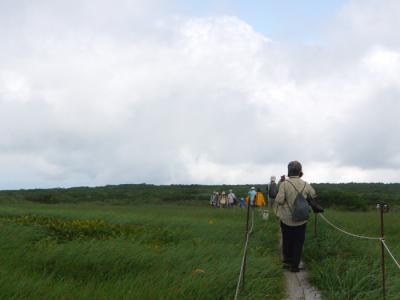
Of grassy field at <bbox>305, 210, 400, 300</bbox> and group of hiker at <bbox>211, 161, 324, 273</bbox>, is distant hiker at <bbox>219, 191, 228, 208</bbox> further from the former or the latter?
group of hiker at <bbox>211, 161, 324, 273</bbox>

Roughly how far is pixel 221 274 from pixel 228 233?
6.07 metres

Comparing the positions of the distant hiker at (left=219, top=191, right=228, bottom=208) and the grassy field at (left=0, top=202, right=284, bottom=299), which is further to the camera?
the distant hiker at (left=219, top=191, right=228, bottom=208)

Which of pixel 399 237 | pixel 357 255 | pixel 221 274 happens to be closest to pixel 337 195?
pixel 399 237

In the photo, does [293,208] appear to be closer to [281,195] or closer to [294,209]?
[294,209]

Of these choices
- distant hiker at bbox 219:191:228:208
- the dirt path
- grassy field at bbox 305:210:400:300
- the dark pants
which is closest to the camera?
grassy field at bbox 305:210:400:300

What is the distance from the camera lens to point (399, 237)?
1578 centimetres

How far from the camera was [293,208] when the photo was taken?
866 cm

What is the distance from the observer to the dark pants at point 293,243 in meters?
8.72

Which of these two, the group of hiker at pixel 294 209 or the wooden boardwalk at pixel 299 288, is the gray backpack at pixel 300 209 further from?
the wooden boardwalk at pixel 299 288

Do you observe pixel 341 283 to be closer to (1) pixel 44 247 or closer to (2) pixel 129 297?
(2) pixel 129 297

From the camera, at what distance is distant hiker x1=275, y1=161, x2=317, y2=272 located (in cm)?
868

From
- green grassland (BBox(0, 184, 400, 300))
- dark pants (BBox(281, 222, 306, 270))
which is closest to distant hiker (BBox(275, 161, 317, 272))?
dark pants (BBox(281, 222, 306, 270))

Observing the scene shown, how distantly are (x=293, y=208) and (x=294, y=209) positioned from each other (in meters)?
0.03

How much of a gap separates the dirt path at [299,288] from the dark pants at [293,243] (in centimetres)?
25
